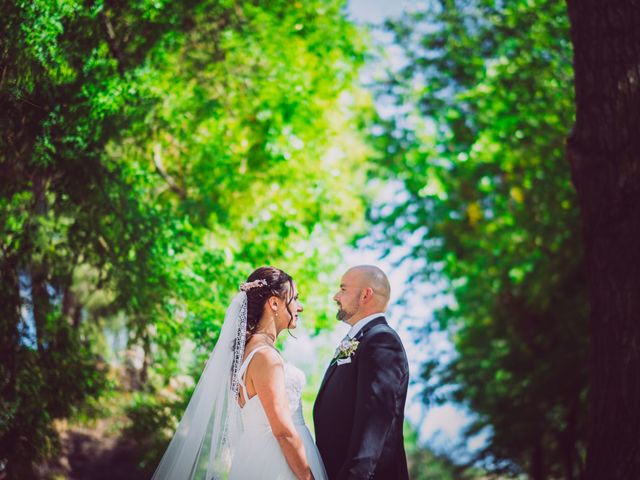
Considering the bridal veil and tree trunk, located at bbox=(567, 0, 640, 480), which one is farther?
tree trunk, located at bbox=(567, 0, 640, 480)

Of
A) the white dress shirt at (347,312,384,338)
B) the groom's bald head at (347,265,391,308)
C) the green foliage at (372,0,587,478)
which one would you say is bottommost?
the white dress shirt at (347,312,384,338)

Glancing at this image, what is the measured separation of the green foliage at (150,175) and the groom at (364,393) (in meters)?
2.29

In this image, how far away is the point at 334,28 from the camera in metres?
9.00

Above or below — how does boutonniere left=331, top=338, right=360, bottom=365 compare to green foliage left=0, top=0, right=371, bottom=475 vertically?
below

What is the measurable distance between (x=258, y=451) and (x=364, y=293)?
131cm

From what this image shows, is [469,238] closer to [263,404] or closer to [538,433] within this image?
[538,433]

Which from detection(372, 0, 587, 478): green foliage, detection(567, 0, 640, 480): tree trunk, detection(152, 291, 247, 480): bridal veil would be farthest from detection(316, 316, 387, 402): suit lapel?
detection(372, 0, 587, 478): green foliage

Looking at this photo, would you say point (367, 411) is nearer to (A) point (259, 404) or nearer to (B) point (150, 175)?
(A) point (259, 404)

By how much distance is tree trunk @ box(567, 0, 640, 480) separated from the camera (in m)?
4.95

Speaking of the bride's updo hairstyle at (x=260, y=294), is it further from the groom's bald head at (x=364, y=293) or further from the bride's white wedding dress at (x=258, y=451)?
the groom's bald head at (x=364, y=293)

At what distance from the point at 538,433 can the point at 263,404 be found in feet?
35.1

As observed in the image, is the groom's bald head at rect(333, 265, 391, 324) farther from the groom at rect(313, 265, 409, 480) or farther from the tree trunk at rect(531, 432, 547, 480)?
the tree trunk at rect(531, 432, 547, 480)

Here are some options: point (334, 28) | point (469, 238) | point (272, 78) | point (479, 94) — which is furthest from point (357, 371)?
point (469, 238)

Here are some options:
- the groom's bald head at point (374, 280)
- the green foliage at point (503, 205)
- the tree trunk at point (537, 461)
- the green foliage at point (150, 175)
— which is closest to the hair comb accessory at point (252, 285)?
the groom's bald head at point (374, 280)
